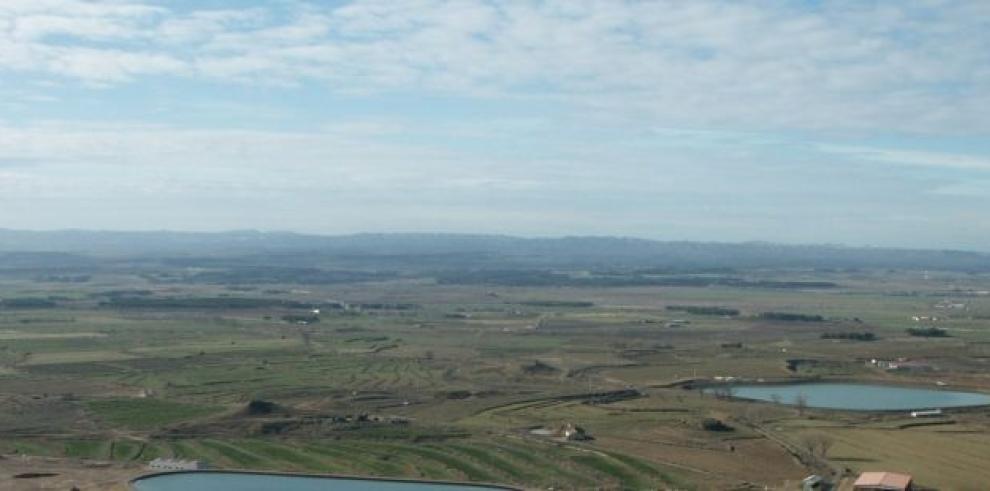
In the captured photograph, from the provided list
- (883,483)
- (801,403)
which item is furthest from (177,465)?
(801,403)

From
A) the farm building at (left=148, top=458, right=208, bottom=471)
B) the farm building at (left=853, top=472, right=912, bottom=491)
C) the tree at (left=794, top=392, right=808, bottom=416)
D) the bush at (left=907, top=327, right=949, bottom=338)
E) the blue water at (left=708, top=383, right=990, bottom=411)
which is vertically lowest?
the farm building at (left=148, top=458, right=208, bottom=471)

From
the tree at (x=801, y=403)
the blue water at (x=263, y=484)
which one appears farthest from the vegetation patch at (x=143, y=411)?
the tree at (x=801, y=403)

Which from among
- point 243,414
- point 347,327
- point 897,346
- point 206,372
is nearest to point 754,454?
point 243,414

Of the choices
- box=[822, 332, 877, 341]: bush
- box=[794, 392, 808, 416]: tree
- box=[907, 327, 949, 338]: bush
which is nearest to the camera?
box=[794, 392, 808, 416]: tree

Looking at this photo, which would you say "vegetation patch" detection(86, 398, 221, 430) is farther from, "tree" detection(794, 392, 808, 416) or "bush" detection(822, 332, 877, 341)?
"bush" detection(822, 332, 877, 341)

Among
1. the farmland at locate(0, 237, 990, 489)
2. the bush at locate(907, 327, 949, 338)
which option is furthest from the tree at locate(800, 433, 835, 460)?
the bush at locate(907, 327, 949, 338)

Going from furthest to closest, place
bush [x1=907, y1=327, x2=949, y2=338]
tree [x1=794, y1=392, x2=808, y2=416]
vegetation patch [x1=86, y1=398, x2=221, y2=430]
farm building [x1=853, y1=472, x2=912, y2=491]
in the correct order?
bush [x1=907, y1=327, x2=949, y2=338] < tree [x1=794, y1=392, x2=808, y2=416] < vegetation patch [x1=86, y1=398, x2=221, y2=430] < farm building [x1=853, y1=472, x2=912, y2=491]

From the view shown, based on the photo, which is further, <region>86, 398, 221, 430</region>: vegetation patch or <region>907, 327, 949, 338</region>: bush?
<region>907, 327, 949, 338</region>: bush
